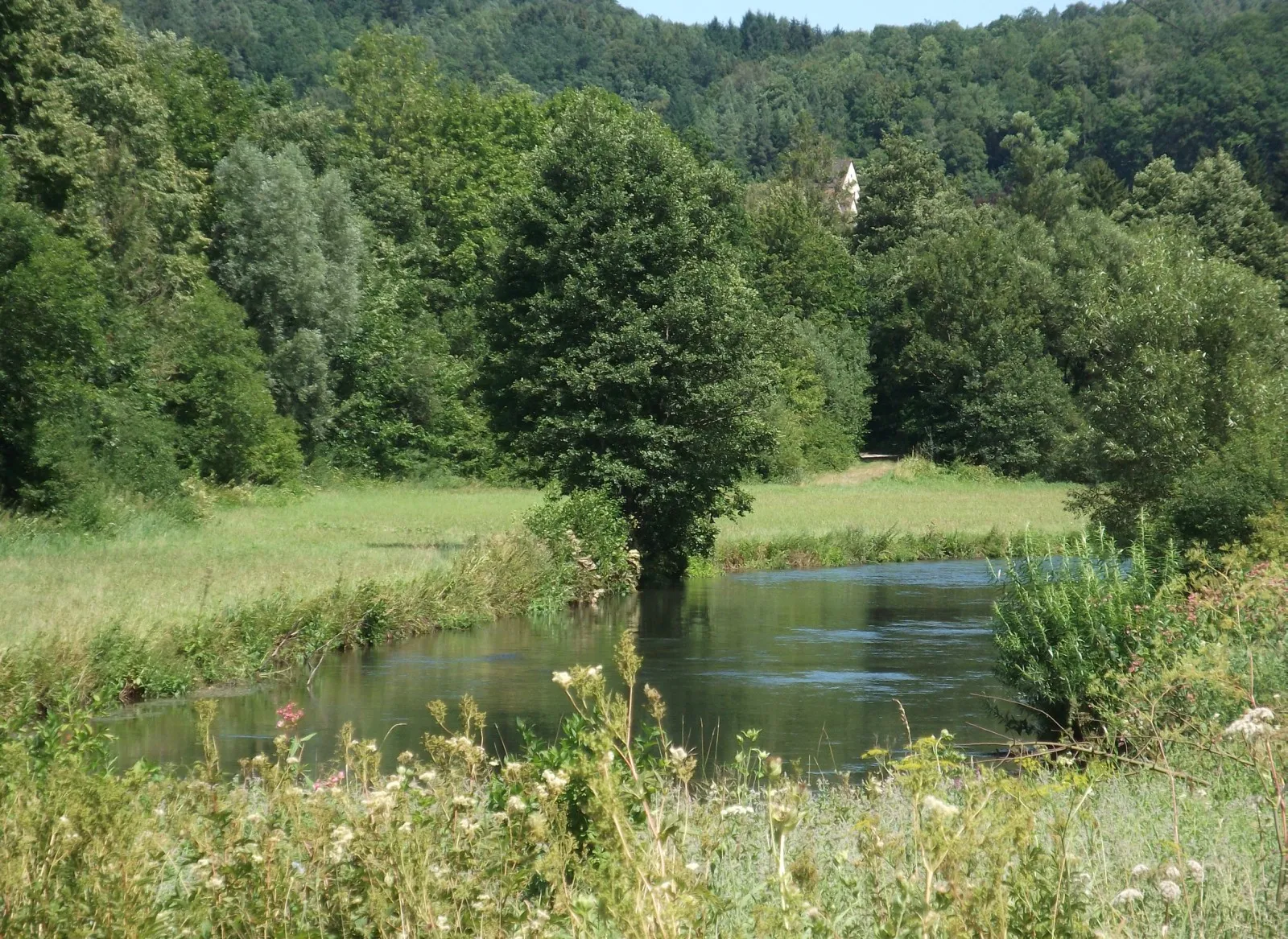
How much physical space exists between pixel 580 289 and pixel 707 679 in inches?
477

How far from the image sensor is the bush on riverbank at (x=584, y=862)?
3.46 meters

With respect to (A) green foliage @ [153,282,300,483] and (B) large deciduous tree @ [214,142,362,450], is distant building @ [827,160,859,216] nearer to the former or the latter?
(B) large deciduous tree @ [214,142,362,450]

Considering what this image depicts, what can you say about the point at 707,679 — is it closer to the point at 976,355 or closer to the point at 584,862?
the point at 584,862

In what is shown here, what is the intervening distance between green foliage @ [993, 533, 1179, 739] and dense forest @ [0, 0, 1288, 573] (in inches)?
253

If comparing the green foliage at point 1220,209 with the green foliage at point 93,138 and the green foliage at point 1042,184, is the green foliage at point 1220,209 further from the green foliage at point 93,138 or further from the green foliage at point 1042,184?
the green foliage at point 93,138

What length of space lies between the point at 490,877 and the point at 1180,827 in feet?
9.42

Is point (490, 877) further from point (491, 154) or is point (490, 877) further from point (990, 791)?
point (491, 154)

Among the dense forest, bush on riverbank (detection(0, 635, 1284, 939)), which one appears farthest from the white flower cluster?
the dense forest

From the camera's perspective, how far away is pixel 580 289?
28156mm

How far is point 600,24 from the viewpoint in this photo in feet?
497

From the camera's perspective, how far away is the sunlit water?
14.0 m

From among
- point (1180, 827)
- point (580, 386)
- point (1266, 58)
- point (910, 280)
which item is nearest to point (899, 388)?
point (910, 280)

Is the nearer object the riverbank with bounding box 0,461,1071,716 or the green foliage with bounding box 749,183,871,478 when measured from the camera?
the riverbank with bounding box 0,461,1071,716

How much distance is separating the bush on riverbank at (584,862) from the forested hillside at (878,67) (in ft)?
251
